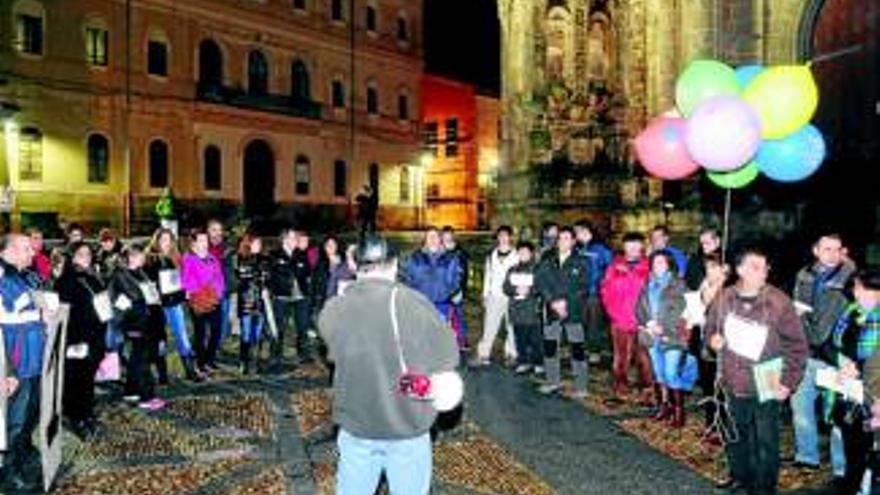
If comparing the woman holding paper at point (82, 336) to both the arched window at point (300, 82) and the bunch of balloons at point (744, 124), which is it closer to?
the bunch of balloons at point (744, 124)

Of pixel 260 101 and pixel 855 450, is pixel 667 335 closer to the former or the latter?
pixel 855 450

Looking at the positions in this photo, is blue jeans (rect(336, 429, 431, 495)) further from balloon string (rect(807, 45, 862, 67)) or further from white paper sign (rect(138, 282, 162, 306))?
balloon string (rect(807, 45, 862, 67))

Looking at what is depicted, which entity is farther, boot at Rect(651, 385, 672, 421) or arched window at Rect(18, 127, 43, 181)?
arched window at Rect(18, 127, 43, 181)

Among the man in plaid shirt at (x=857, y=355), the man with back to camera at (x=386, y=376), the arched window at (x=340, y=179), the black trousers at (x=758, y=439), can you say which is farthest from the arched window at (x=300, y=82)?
the man with back to camera at (x=386, y=376)

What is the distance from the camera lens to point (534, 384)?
Result: 37.3ft

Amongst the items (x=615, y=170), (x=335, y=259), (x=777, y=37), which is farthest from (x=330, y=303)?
(x=615, y=170)

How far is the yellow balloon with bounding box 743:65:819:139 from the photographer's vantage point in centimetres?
778

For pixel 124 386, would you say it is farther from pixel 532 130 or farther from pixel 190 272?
pixel 532 130

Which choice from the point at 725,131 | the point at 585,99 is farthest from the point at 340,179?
the point at 725,131

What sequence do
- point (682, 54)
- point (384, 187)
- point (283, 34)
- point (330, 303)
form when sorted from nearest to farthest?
point (330, 303) < point (682, 54) < point (283, 34) < point (384, 187)

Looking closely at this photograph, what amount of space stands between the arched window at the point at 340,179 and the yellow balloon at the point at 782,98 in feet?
133

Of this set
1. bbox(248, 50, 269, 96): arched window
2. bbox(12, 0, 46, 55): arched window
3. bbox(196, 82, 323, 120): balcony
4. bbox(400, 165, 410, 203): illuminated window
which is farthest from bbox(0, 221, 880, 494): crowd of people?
bbox(400, 165, 410, 203): illuminated window

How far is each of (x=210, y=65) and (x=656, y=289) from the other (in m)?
35.7

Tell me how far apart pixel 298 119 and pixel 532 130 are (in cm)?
2318
